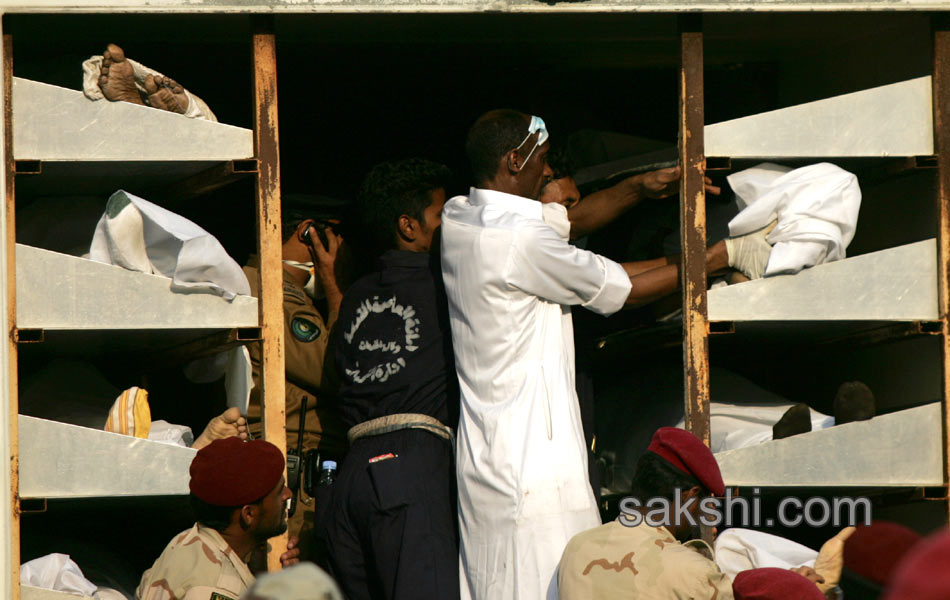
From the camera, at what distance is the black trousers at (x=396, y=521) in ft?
14.4

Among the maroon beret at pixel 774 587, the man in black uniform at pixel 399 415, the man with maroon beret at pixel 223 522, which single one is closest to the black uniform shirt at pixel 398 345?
the man in black uniform at pixel 399 415

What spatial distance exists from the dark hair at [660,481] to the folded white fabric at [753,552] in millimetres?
734

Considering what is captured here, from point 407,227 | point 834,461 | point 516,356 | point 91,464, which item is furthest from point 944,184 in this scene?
→ point 91,464

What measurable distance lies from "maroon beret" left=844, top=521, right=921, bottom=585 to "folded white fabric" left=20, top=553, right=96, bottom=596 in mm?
2664

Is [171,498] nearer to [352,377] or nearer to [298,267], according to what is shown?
[352,377]

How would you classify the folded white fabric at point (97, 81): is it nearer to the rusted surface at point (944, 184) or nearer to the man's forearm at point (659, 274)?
the man's forearm at point (659, 274)

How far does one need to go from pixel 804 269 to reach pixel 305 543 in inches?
83.0

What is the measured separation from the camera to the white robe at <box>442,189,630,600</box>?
4215 millimetres

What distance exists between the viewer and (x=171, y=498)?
4578mm

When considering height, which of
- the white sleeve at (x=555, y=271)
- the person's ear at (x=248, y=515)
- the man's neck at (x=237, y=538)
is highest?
the white sleeve at (x=555, y=271)

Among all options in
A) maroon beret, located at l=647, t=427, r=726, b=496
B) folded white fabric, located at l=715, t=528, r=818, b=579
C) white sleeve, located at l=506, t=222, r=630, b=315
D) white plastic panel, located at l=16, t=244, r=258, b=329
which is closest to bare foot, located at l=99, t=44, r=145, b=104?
white plastic panel, located at l=16, t=244, r=258, b=329

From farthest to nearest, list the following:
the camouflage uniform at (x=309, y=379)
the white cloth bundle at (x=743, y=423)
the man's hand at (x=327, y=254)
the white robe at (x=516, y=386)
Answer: the man's hand at (x=327, y=254) < the camouflage uniform at (x=309, y=379) < the white cloth bundle at (x=743, y=423) < the white robe at (x=516, y=386)

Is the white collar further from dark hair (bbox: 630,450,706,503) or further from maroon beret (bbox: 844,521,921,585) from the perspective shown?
maroon beret (bbox: 844,521,921,585)

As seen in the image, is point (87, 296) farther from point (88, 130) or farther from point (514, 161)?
point (514, 161)
